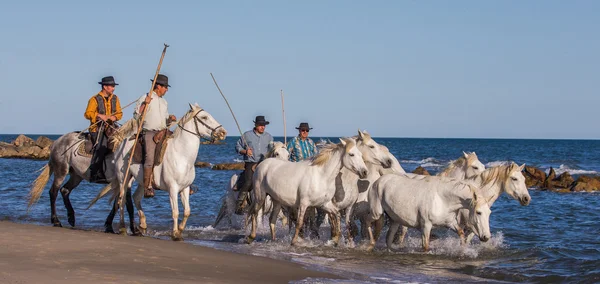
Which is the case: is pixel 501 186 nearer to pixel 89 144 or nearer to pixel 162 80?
pixel 162 80

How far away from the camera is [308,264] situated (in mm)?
11164

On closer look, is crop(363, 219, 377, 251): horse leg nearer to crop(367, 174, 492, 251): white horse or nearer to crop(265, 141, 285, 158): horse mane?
crop(367, 174, 492, 251): white horse

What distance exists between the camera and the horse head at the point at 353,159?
40.7 feet

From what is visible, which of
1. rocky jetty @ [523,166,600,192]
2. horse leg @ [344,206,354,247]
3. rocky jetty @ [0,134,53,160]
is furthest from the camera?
rocky jetty @ [0,134,53,160]

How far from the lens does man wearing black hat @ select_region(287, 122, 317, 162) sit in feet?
50.0

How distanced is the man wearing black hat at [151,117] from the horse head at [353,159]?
318cm

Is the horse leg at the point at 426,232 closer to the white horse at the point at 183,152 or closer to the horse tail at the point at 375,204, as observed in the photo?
the horse tail at the point at 375,204

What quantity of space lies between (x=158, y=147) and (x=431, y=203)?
15.2 feet

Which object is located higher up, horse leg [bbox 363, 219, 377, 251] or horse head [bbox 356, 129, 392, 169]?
horse head [bbox 356, 129, 392, 169]

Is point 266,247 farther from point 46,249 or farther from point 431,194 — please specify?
point 46,249

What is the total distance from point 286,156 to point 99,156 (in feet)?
11.7

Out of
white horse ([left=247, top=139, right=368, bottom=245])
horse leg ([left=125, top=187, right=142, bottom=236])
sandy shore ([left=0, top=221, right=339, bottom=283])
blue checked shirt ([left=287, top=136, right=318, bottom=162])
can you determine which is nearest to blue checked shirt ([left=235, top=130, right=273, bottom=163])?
blue checked shirt ([left=287, top=136, right=318, bottom=162])

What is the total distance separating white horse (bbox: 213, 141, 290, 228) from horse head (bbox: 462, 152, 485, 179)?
11.3ft

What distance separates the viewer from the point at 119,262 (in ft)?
30.6
